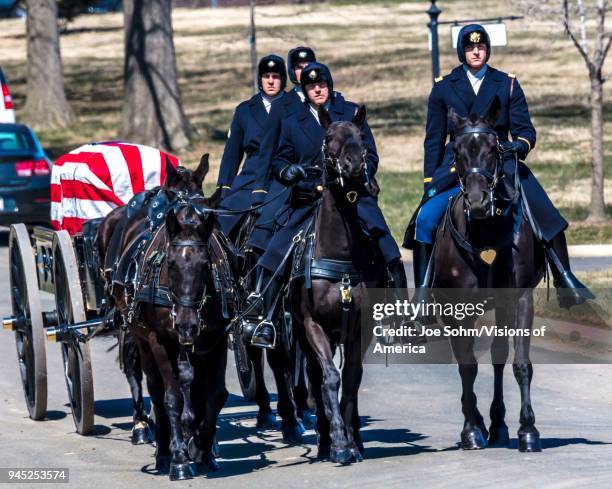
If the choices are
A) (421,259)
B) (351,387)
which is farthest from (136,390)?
(421,259)

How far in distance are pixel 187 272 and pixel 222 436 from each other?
244 cm

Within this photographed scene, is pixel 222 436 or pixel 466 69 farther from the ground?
pixel 466 69

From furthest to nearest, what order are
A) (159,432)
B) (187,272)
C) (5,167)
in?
(5,167), (159,432), (187,272)

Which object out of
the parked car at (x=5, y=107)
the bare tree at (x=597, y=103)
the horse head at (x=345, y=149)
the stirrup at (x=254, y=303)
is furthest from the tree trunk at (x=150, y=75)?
the horse head at (x=345, y=149)

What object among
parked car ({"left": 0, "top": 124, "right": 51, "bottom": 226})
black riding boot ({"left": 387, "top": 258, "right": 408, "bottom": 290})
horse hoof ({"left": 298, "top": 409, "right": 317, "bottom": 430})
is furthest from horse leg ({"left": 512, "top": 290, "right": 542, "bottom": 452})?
parked car ({"left": 0, "top": 124, "right": 51, "bottom": 226})

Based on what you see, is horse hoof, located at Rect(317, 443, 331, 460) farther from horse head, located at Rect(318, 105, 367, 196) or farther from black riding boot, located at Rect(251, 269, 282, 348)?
horse head, located at Rect(318, 105, 367, 196)

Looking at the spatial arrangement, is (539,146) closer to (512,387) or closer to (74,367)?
(512,387)

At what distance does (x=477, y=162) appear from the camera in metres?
9.47

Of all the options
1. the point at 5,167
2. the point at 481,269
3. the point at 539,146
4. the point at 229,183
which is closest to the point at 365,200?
the point at 481,269

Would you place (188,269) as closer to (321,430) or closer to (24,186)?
(321,430)

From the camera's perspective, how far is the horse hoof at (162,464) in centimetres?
948

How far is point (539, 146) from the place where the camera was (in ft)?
107

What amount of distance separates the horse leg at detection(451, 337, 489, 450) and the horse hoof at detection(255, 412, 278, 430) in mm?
1803

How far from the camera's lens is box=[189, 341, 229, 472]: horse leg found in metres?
9.39
